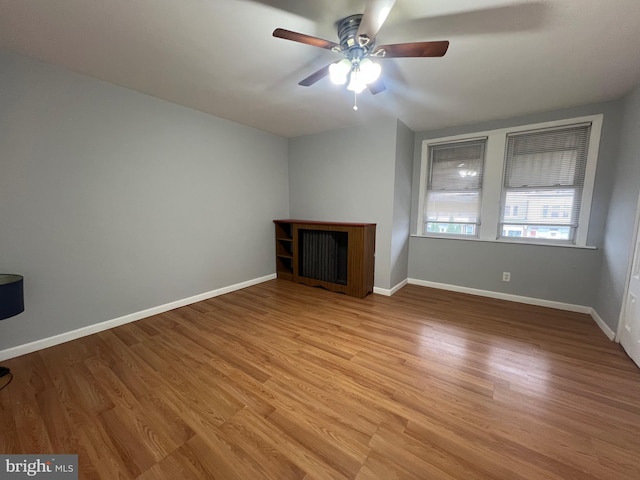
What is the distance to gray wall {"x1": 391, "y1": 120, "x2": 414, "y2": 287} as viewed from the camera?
3.33 meters

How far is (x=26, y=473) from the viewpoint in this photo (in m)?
1.14

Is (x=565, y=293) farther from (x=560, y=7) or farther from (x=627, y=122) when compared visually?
(x=560, y=7)

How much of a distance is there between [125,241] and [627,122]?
17.1ft

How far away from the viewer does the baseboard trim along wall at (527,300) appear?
2554 mm

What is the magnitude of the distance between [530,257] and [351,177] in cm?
257

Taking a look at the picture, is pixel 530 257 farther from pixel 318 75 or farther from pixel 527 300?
pixel 318 75

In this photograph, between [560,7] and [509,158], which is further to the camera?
[509,158]

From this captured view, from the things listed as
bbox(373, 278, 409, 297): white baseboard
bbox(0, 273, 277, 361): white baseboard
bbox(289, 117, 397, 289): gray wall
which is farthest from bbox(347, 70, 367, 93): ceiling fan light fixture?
bbox(0, 273, 277, 361): white baseboard

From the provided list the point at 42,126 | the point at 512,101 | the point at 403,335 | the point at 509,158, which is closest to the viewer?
the point at 42,126

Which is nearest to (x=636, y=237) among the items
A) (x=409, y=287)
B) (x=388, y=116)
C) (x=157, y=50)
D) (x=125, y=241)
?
(x=409, y=287)

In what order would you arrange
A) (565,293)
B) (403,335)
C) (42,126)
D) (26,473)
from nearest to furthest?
(26,473) → (42,126) → (403,335) → (565,293)

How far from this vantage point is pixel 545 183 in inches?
120

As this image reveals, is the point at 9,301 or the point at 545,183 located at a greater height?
the point at 545,183

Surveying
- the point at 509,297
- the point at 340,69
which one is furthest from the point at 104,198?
the point at 509,297
